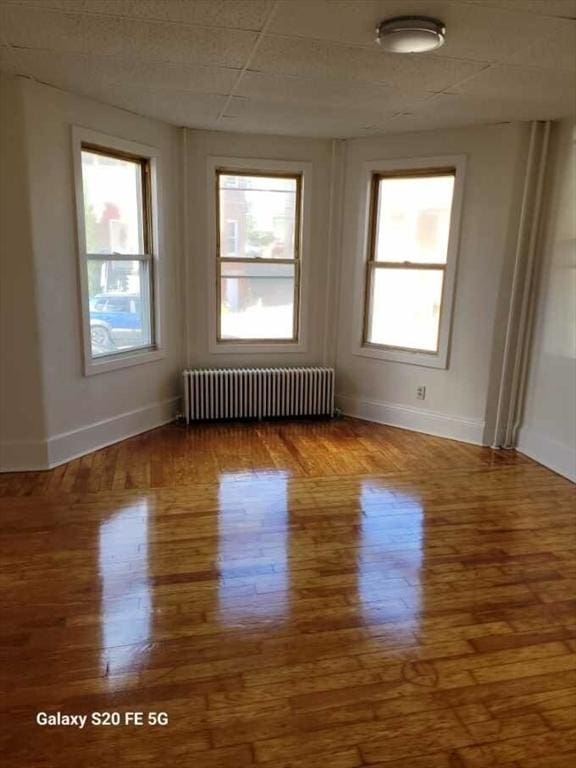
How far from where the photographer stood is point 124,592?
249 centimetres

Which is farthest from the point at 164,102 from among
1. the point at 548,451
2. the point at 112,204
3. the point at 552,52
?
the point at 548,451

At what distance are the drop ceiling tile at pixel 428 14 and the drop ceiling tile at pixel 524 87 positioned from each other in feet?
1.22

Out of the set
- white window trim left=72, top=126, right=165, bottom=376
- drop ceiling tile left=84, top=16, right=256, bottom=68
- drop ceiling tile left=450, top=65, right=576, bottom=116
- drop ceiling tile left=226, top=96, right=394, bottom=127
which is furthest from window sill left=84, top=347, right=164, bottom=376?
drop ceiling tile left=450, top=65, right=576, bottom=116

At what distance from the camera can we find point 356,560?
9.21ft

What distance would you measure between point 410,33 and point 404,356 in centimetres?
287

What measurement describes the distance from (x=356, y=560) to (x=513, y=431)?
2363 millimetres

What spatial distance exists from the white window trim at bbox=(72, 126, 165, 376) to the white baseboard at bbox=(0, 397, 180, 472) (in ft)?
1.44

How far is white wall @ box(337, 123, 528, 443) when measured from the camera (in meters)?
Result: 4.25

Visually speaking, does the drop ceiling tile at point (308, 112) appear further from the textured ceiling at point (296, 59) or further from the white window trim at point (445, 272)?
the white window trim at point (445, 272)

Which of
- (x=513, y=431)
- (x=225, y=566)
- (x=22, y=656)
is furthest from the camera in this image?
(x=513, y=431)

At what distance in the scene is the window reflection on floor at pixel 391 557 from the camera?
2.39 metres

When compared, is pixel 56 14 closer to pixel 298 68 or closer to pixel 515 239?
pixel 298 68

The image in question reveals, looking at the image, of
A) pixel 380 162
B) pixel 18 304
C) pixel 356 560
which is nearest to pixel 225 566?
pixel 356 560

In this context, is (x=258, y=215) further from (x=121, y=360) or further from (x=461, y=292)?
(x=461, y=292)
